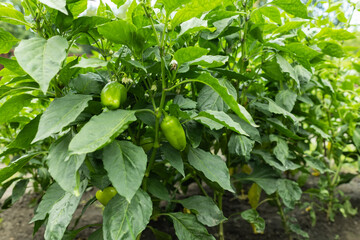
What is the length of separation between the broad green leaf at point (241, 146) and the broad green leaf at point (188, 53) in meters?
0.44

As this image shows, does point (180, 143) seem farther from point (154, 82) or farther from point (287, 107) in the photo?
point (287, 107)

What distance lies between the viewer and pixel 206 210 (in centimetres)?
106

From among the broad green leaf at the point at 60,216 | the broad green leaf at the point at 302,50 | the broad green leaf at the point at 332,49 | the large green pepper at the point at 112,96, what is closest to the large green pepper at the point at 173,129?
the large green pepper at the point at 112,96

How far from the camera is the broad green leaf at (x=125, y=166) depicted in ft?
2.21

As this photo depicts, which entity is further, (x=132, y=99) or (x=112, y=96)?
(x=132, y=99)

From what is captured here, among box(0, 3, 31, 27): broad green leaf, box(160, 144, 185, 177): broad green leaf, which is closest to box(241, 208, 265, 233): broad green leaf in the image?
box(160, 144, 185, 177): broad green leaf

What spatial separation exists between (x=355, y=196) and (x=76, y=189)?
91.6 inches

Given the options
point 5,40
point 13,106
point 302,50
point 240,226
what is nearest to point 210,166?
point 302,50

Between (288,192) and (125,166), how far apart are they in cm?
92

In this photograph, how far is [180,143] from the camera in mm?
850

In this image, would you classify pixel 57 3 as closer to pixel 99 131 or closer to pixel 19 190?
pixel 99 131

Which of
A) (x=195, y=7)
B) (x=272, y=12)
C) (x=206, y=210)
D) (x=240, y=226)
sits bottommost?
A: (x=240, y=226)

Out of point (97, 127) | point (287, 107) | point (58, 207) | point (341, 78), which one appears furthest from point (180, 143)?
point (341, 78)

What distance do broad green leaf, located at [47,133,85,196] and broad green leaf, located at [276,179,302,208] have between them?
38.9 inches
